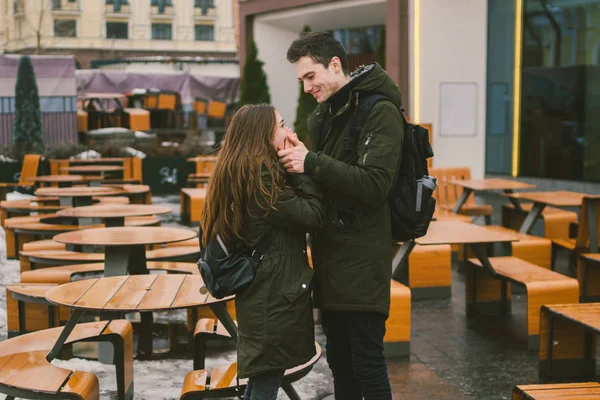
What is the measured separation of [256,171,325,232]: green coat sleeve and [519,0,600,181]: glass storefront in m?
13.4

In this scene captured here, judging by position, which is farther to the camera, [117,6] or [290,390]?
[117,6]

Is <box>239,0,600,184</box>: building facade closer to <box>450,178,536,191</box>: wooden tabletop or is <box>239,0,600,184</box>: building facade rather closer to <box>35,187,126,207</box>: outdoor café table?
<box>450,178,536,191</box>: wooden tabletop

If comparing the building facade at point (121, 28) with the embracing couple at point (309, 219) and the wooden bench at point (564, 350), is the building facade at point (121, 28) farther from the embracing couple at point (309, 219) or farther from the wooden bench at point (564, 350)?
the embracing couple at point (309, 219)

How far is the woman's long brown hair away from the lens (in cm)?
345

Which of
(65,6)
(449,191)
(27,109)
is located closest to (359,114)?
(449,191)

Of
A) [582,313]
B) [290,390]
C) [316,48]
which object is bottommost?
[290,390]

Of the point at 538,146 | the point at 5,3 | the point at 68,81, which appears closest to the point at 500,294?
the point at 538,146

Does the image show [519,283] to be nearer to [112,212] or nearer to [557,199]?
[557,199]

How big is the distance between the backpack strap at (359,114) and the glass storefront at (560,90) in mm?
13201

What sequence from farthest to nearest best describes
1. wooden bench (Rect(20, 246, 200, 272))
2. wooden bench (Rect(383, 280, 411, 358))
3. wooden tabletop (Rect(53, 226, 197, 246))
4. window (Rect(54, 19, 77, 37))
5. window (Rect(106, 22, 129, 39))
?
window (Rect(106, 22, 129, 39)) < window (Rect(54, 19, 77, 37)) < wooden bench (Rect(20, 246, 200, 272)) < wooden bench (Rect(383, 280, 411, 358)) < wooden tabletop (Rect(53, 226, 197, 246))

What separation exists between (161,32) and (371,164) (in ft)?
246

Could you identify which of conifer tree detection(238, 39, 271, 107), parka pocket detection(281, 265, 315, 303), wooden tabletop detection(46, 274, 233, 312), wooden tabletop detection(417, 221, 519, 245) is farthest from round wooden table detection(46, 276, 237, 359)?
conifer tree detection(238, 39, 271, 107)

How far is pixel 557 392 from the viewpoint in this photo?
12.1 ft

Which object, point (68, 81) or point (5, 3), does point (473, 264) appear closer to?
point (68, 81)
